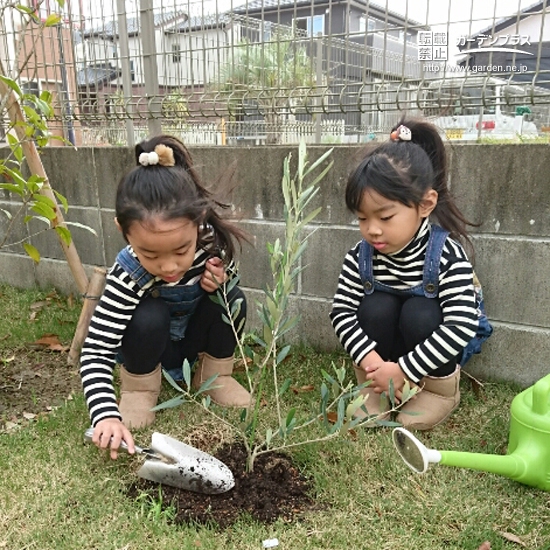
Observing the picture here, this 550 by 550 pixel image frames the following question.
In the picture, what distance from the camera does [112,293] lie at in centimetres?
187

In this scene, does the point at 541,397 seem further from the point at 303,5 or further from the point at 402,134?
→ the point at 303,5

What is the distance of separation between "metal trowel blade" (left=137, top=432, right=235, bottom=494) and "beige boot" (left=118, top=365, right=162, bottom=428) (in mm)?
377

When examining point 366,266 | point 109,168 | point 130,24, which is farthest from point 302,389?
point 130,24

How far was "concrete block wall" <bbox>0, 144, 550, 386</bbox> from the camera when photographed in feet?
7.09

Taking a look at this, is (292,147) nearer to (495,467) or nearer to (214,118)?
(214,118)

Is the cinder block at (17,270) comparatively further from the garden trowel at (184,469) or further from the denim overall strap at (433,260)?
the denim overall strap at (433,260)

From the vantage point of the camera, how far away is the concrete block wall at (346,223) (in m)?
2.16

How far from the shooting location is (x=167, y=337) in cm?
203

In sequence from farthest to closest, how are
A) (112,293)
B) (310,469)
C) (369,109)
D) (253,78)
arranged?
(253,78)
(369,109)
(112,293)
(310,469)

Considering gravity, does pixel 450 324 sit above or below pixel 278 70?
below

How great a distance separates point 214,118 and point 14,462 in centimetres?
180

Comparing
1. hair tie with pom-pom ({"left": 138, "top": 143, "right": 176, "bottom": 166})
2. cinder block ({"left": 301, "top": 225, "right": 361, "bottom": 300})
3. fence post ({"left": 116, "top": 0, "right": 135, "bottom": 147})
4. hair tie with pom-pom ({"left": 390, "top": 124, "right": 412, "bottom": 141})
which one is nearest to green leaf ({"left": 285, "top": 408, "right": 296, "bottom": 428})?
hair tie with pom-pom ({"left": 138, "top": 143, "right": 176, "bottom": 166})

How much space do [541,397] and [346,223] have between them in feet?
3.94

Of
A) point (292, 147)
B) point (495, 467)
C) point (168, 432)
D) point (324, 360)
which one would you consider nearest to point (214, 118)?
point (292, 147)
